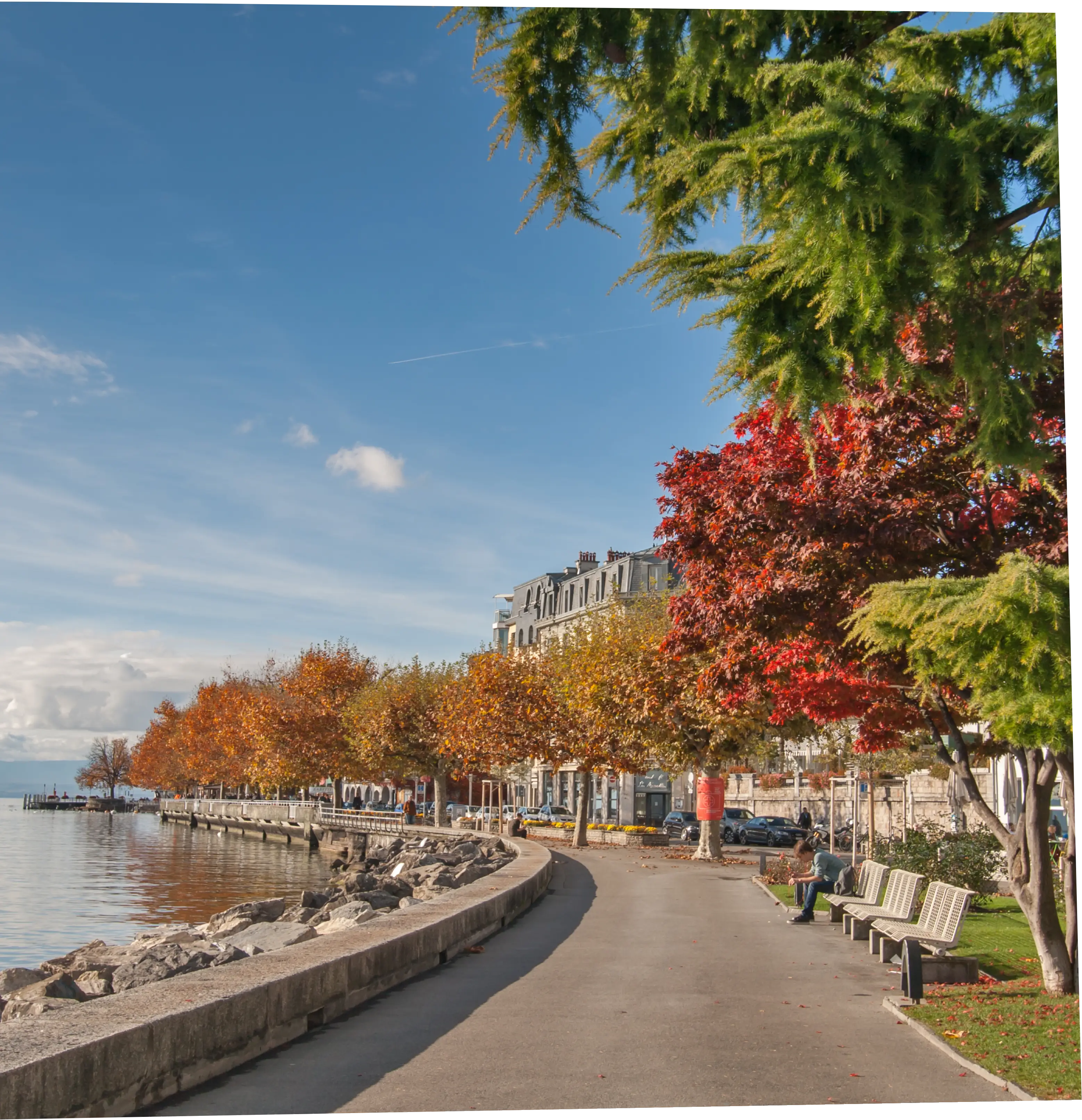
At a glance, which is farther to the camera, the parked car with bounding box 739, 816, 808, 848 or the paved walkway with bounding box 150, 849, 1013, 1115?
the parked car with bounding box 739, 816, 808, 848

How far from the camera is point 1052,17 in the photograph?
634 centimetres

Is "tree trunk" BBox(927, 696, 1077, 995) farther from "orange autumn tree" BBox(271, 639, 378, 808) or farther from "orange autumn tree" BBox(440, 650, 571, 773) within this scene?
"orange autumn tree" BBox(271, 639, 378, 808)

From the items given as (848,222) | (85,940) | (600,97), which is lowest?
(85,940)

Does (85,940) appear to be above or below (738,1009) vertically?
below

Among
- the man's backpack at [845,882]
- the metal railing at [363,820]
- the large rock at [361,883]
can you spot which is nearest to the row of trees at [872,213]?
the man's backpack at [845,882]

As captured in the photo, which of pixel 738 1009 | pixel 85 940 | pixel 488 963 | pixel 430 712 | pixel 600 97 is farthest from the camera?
pixel 430 712

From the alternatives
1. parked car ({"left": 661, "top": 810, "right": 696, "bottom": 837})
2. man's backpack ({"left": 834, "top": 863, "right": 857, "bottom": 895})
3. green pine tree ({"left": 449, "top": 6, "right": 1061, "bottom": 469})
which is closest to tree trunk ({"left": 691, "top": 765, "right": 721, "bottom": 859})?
parked car ({"left": 661, "top": 810, "right": 696, "bottom": 837})

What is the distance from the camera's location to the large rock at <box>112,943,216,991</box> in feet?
36.5

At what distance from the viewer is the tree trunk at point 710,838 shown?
34562 mm

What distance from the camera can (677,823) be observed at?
175 ft

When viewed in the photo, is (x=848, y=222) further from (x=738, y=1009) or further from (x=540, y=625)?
(x=540, y=625)

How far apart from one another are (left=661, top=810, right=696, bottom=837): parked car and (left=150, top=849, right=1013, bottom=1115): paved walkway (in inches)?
1408

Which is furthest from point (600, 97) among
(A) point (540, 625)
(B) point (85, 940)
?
(A) point (540, 625)

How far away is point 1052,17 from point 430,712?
169 feet
